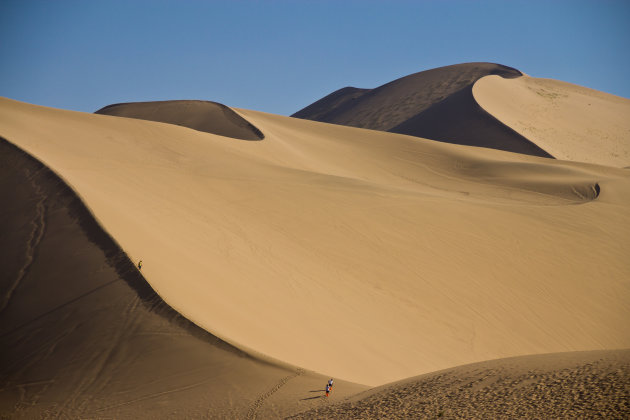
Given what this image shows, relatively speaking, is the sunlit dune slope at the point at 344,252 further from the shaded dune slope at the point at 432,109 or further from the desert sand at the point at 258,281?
the shaded dune slope at the point at 432,109

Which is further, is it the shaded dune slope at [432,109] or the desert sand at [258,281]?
the shaded dune slope at [432,109]

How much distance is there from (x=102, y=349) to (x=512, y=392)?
5.93 m


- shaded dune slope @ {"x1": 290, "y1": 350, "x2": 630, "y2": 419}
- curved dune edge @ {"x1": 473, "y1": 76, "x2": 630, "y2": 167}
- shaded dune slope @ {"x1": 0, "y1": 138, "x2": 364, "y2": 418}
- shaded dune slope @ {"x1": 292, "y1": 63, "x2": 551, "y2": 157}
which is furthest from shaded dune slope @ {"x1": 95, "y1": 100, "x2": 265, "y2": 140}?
shaded dune slope @ {"x1": 290, "y1": 350, "x2": 630, "y2": 419}

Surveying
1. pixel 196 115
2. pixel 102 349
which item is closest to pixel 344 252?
pixel 102 349

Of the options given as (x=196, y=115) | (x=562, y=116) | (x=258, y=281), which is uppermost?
(x=562, y=116)

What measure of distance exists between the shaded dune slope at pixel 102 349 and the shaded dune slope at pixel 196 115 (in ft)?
58.6

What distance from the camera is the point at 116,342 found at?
8859 millimetres

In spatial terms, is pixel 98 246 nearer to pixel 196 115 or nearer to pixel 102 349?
pixel 102 349

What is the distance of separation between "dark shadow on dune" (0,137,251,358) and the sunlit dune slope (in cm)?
18

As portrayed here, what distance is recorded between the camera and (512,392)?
21.0 feet

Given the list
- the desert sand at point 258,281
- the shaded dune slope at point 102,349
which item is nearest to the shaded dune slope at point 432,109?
the desert sand at point 258,281

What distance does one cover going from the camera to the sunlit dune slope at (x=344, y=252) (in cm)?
1016

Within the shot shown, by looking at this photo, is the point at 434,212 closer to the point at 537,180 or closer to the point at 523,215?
the point at 523,215

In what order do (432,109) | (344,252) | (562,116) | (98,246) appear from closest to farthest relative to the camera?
(98,246) → (344,252) → (562,116) → (432,109)
